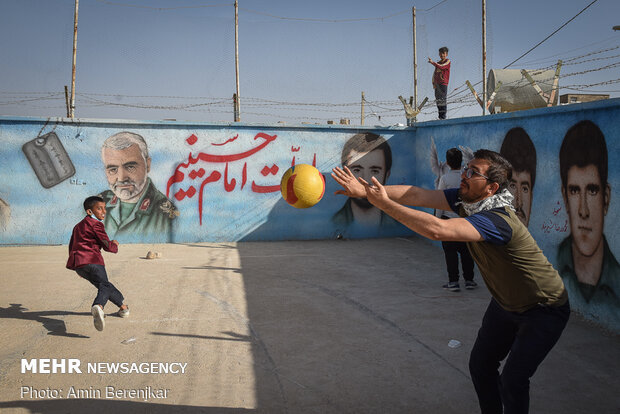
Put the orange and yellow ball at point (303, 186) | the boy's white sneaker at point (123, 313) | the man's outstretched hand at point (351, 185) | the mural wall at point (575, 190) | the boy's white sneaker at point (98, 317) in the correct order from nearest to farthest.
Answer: the man's outstretched hand at point (351, 185) → the orange and yellow ball at point (303, 186) → the boy's white sneaker at point (98, 317) → the mural wall at point (575, 190) → the boy's white sneaker at point (123, 313)

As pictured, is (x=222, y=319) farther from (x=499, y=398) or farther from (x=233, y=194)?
(x=233, y=194)

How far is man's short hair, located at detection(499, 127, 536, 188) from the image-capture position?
6.68 m

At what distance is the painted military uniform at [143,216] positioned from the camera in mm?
10266

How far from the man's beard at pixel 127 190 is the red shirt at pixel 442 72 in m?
7.55

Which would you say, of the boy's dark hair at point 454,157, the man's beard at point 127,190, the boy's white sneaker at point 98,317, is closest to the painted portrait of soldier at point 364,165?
the man's beard at point 127,190

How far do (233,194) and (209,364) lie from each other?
22.7 feet

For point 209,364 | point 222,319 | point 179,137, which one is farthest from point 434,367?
point 179,137

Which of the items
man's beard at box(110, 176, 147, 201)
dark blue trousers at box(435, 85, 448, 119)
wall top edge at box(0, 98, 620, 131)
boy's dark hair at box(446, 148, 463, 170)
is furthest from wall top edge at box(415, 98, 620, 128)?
man's beard at box(110, 176, 147, 201)

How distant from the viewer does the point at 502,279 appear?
8.72ft

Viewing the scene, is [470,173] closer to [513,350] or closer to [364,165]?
[513,350]

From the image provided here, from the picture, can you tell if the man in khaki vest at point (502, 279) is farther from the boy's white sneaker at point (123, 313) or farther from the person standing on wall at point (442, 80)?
the person standing on wall at point (442, 80)

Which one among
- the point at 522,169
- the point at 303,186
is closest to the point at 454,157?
the point at 522,169

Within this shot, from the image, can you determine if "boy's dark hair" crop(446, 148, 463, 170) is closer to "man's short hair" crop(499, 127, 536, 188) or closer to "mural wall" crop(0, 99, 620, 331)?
"man's short hair" crop(499, 127, 536, 188)

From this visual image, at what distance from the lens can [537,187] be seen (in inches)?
257
